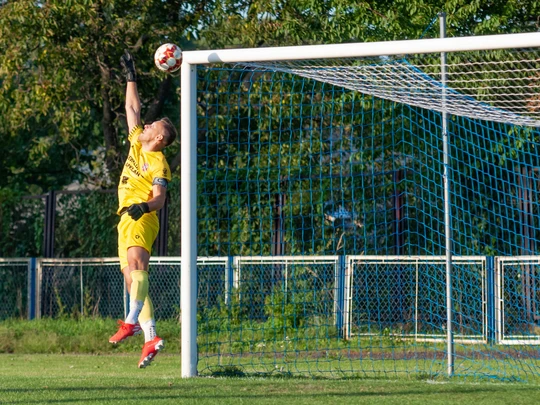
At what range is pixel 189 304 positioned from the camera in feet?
29.6

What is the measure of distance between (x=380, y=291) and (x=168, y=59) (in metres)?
6.19

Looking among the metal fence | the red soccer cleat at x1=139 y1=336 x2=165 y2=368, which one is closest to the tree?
the metal fence

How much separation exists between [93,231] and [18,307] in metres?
2.00

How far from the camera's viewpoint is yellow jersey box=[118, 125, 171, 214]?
8.38m

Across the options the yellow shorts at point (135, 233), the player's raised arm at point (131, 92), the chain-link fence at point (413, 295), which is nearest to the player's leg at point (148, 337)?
the yellow shorts at point (135, 233)

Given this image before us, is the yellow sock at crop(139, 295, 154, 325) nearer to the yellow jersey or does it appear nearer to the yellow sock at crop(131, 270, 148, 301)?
the yellow sock at crop(131, 270, 148, 301)

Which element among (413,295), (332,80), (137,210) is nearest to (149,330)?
(137,210)

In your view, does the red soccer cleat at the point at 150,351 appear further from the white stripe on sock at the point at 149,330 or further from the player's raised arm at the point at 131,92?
the player's raised arm at the point at 131,92

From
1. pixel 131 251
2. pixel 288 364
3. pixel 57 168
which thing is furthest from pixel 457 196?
pixel 57 168

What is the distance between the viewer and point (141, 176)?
27.8ft

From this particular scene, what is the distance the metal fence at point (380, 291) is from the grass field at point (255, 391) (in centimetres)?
Result: 378

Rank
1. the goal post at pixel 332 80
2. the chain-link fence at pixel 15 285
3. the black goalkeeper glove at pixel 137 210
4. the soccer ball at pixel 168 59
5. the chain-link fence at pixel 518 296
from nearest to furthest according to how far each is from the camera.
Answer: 1. the black goalkeeper glove at pixel 137 210
2. the goal post at pixel 332 80
3. the soccer ball at pixel 168 59
4. the chain-link fence at pixel 518 296
5. the chain-link fence at pixel 15 285

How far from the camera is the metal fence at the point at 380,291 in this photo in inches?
501

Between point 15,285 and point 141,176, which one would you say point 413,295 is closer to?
point 141,176
